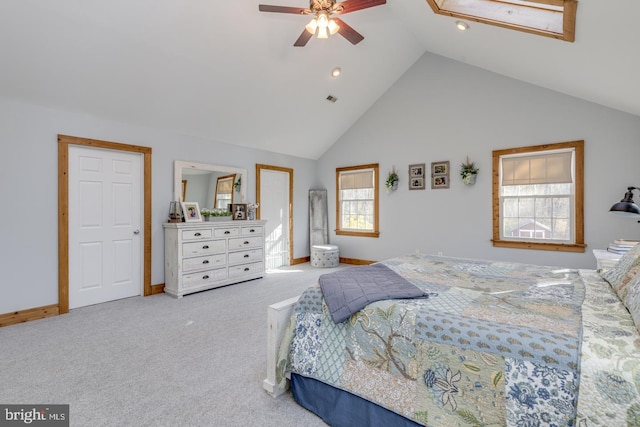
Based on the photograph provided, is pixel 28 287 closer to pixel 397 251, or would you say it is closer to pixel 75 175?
pixel 75 175

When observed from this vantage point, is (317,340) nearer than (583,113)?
Yes

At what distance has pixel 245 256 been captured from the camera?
502 centimetres

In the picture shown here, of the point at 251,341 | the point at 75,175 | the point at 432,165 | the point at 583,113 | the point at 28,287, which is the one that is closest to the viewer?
the point at 251,341

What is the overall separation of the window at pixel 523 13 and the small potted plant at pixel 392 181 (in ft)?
9.04

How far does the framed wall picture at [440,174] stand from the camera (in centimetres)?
521

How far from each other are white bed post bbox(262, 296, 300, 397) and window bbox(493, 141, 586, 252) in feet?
13.3

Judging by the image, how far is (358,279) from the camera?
2.07 m

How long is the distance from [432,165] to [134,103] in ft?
14.9

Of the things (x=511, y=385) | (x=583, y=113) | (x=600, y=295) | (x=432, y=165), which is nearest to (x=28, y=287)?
(x=511, y=385)

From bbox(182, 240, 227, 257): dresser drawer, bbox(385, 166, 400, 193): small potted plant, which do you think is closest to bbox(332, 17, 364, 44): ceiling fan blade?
bbox(385, 166, 400, 193): small potted plant

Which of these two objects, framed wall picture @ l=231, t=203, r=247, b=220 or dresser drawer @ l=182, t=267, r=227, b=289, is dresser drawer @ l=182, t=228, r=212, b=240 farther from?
framed wall picture @ l=231, t=203, r=247, b=220

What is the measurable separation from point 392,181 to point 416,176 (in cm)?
44

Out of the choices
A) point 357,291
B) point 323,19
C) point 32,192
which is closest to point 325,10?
point 323,19

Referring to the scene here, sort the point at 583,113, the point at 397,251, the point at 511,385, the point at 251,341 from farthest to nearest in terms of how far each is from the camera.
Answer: the point at 397,251 < the point at 583,113 < the point at 251,341 < the point at 511,385
